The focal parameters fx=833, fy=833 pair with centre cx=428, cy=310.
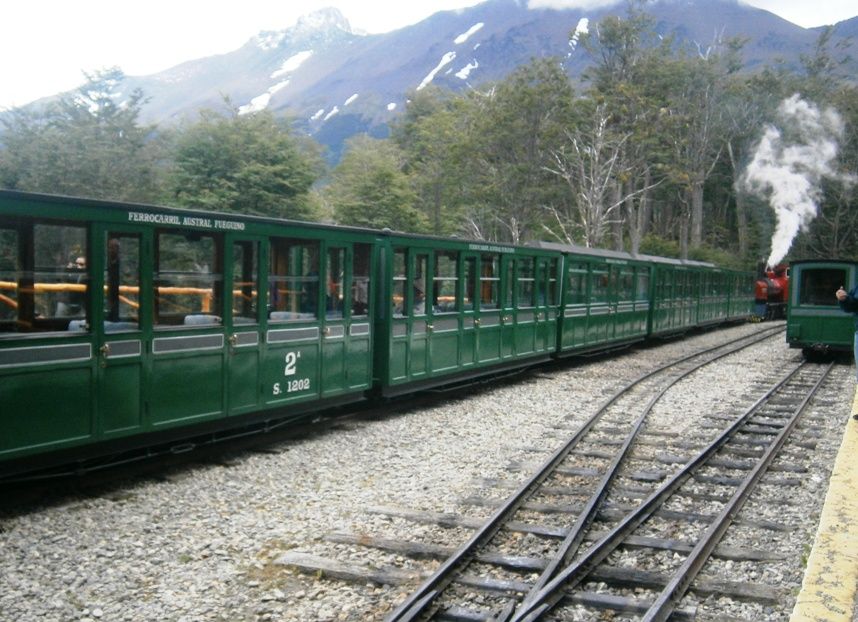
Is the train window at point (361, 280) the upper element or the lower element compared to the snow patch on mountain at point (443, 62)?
lower

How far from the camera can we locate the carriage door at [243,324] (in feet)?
27.6

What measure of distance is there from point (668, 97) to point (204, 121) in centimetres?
2384

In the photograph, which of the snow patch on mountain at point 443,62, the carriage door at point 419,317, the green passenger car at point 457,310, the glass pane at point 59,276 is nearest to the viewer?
the glass pane at point 59,276

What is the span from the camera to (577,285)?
1773 cm

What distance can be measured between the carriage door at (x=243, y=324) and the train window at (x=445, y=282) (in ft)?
12.9

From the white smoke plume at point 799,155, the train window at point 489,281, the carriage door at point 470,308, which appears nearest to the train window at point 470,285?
the carriage door at point 470,308

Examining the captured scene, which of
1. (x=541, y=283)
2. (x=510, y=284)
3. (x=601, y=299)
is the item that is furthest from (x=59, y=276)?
(x=601, y=299)

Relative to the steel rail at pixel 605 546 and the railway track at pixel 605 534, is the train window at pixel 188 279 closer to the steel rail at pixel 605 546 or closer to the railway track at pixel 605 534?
the railway track at pixel 605 534

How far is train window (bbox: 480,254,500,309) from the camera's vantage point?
13.6 meters

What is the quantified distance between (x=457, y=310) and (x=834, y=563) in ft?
27.1

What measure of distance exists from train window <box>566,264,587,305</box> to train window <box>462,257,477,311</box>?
438cm

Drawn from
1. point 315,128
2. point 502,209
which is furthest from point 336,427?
point 315,128

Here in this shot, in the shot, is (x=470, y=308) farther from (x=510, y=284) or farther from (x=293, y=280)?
(x=293, y=280)

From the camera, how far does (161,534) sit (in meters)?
6.11
